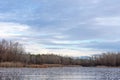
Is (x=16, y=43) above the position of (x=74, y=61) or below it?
above

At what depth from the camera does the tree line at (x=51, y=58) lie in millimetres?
71256

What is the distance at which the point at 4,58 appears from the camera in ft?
236

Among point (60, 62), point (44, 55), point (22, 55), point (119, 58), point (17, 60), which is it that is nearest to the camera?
point (119, 58)

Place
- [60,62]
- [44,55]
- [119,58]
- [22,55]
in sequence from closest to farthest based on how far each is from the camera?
1. [119,58]
2. [22,55]
3. [60,62]
4. [44,55]

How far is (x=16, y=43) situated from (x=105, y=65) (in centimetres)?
2629

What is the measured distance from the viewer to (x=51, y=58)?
285ft

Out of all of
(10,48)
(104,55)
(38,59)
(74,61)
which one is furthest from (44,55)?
(104,55)

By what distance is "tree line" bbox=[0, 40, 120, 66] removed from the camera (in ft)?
234

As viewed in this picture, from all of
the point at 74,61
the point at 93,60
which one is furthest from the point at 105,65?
the point at 74,61

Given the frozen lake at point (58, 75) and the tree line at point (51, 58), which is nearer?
the frozen lake at point (58, 75)

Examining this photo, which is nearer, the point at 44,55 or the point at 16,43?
the point at 16,43

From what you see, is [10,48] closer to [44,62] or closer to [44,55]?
[44,62]

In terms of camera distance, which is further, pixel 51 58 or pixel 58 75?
pixel 51 58

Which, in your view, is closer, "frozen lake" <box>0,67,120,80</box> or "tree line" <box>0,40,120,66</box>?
"frozen lake" <box>0,67,120,80</box>
